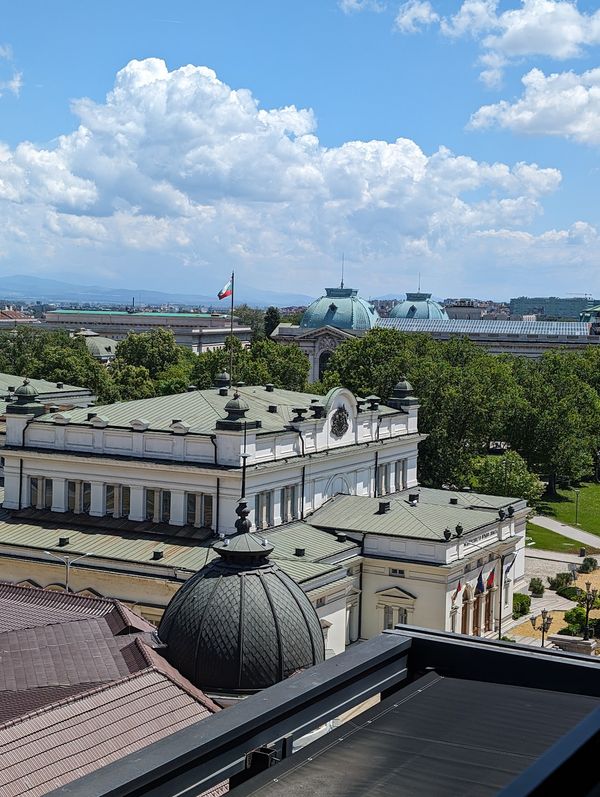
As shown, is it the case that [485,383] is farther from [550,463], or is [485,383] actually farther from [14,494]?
[14,494]

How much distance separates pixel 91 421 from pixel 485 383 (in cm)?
5088

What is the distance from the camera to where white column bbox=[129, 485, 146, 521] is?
172 ft

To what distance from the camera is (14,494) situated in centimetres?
5572

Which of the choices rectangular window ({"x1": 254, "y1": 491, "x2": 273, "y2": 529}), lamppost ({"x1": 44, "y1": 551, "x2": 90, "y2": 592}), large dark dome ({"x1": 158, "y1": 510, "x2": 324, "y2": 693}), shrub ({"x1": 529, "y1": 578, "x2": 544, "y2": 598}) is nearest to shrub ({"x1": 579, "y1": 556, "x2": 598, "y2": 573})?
shrub ({"x1": 529, "y1": 578, "x2": 544, "y2": 598})

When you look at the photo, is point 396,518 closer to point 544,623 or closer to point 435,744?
point 544,623

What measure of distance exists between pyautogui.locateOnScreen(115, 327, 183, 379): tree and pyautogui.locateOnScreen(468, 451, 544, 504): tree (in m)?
60.6

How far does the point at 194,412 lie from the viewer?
56.5m

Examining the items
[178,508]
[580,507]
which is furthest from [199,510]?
[580,507]

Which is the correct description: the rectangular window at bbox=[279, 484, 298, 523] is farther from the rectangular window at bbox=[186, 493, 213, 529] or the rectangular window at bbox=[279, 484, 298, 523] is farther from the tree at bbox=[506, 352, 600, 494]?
the tree at bbox=[506, 352, 600, 494]

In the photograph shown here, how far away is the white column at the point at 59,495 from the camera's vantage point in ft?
179

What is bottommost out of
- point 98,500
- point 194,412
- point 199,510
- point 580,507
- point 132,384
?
point 580,507

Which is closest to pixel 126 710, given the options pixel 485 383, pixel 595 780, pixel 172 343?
pixel 595 780

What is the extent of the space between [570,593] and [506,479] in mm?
15060

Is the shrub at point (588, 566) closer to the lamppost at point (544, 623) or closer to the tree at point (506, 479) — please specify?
the tree at point (506, 479)
